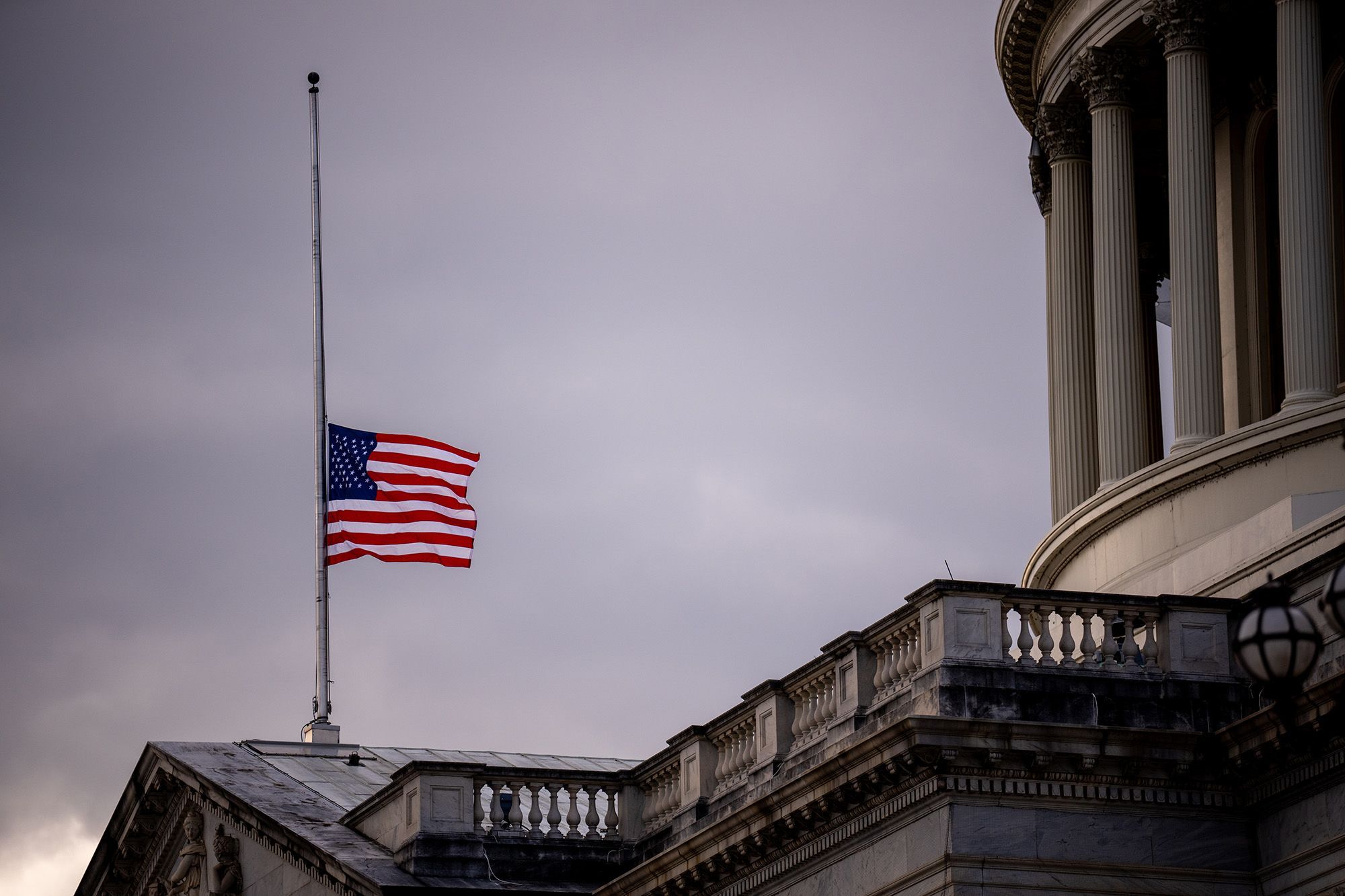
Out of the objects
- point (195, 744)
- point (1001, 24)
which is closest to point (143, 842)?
point (195, 744)

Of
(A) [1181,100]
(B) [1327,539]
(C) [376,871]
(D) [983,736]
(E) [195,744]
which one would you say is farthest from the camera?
(E) [195,744]

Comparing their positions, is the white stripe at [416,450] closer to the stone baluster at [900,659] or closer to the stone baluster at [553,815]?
the stone baluster at [553,815]

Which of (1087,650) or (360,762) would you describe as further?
(360,762)

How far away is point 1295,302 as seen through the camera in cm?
4081

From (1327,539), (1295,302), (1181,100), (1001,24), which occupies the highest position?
(1001,24)

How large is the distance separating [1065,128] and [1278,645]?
27467mm

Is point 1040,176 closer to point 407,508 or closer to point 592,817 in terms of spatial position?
point 407,508

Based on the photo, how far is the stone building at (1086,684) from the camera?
30.1 m

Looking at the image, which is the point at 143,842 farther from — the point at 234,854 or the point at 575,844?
the point at 575,844

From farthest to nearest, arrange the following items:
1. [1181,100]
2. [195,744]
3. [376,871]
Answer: [195,744]
[1181,100]
[376,871]

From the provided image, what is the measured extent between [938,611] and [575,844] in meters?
9.40

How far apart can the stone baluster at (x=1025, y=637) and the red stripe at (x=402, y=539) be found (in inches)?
750

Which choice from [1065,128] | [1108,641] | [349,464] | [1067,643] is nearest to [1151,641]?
[1108,641]

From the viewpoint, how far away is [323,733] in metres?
48.5
